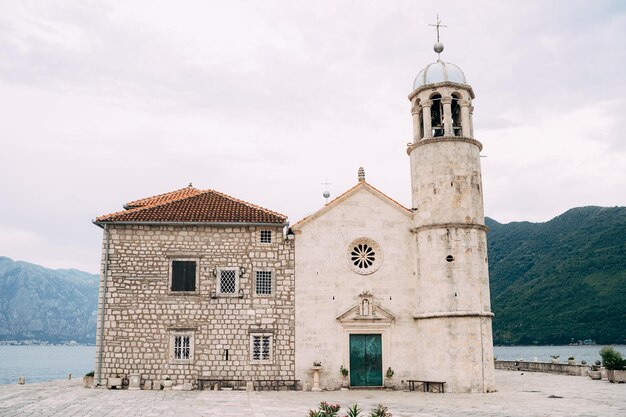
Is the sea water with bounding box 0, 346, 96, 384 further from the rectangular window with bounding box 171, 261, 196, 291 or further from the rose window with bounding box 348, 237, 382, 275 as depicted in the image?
the rose window with bounding box 348, 237, 382, 275

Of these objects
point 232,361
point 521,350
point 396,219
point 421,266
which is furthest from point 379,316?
point 521,350

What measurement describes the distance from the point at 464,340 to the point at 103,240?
1577 centimetres

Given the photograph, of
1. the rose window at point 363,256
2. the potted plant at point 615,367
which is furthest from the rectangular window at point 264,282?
the potted plant at point 615,367

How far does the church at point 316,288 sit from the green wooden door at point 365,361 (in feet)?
0.14

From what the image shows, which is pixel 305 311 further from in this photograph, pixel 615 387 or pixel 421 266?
pixel 615 387

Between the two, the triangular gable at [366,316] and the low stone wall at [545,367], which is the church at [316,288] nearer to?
the triangular gable at [366,316]

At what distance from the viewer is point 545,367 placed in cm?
3431

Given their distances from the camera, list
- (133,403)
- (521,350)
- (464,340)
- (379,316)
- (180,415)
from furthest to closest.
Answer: (521,350), (379,316), (464,340), (133,403), (180,415)

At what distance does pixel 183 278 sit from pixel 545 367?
2232 centimetres

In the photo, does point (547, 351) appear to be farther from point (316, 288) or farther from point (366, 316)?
point (316, 288)

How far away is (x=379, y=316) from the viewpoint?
25422mm

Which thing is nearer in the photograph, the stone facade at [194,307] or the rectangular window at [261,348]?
the stone facade at [194,307]

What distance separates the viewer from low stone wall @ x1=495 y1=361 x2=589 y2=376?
103ft

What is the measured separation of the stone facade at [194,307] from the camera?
2434 cm
